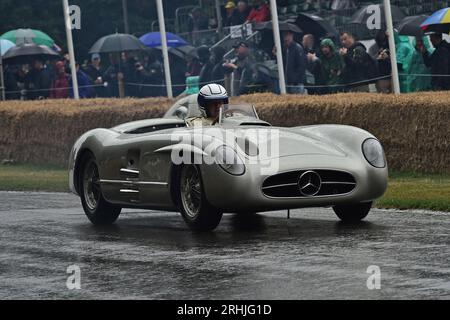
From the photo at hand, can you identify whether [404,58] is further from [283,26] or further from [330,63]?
[283,26]

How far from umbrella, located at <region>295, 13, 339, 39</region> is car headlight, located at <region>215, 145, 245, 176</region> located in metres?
13.7

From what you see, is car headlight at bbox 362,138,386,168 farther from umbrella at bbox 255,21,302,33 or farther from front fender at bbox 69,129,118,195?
umbrella at bbox 255,21,302,33

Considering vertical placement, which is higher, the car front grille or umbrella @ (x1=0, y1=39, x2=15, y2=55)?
umbrella @ (x1=0, y1=39, x2=15, y2=55)

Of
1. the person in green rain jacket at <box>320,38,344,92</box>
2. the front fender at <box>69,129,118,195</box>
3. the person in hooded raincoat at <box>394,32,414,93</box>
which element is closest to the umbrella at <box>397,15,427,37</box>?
the person in hooded raincoat at <box>394,32,414,93</box>

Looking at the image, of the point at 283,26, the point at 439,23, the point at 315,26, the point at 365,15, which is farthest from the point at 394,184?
the point at 283,26

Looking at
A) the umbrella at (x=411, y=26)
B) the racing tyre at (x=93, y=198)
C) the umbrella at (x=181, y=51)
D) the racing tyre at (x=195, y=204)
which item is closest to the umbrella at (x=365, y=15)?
the umbrella at (x=411, y=26)

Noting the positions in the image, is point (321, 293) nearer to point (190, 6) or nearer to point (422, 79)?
point (422, 79)

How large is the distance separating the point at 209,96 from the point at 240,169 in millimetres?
2198

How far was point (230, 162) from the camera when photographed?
36.1 ft

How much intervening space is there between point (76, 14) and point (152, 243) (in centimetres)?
1810

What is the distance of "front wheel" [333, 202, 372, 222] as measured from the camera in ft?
39.4

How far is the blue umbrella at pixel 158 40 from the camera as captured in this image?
2992cm

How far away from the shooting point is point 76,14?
93.0 ft

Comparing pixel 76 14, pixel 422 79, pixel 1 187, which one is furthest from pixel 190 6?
pixel 1 187
